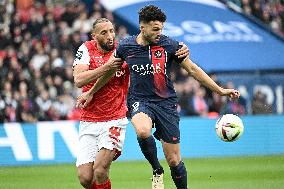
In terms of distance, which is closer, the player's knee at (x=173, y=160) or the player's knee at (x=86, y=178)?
the player's knee at (x=173, y=160)

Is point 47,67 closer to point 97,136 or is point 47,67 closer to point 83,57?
point 83,57

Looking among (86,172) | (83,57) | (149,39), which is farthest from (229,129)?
(83,57)

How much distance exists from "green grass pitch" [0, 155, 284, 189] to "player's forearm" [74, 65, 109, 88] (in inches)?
152

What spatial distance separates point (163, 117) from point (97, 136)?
0.86 meters

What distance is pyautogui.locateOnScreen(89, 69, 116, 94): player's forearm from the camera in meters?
9.98

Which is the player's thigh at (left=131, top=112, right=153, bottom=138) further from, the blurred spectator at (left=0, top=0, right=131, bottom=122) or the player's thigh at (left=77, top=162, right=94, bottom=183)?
the blurred spectator at (left=0, top=0, right=131, bottom=122)

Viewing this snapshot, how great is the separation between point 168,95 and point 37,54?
1234 cm

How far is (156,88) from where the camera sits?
10141 mm

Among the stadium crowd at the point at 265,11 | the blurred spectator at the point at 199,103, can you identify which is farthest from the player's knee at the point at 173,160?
the stadium crowd at the point at 265,11

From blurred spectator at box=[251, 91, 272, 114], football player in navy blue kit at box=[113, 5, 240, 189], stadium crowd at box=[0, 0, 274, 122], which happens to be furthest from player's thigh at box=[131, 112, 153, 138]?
blurred spectator at box=[251, 91, 272, 114]

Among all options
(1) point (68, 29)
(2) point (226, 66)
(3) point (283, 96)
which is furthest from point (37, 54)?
(3) point (283, 96)

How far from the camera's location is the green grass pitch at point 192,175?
14.2 m

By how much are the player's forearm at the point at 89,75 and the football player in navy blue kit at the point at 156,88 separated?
0.37 feet

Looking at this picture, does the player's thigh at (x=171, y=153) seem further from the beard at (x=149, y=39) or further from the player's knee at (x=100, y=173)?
the beard at (x=149, y=39)
